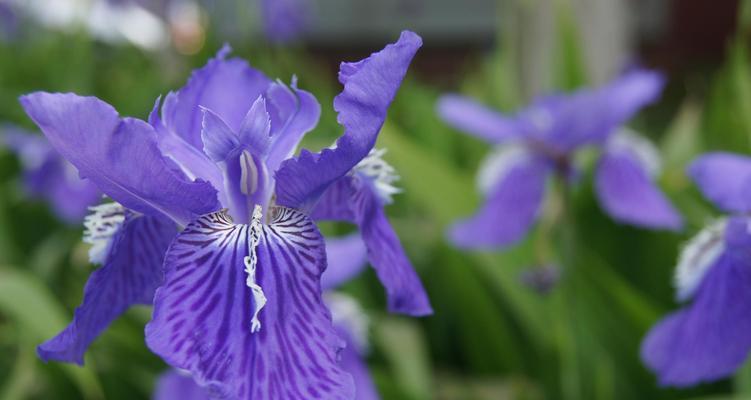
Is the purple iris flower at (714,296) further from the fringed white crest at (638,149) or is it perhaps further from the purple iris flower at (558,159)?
the fringed white crest at (638,149)

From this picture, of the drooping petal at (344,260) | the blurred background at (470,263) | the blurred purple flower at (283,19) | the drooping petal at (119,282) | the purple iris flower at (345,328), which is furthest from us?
the blurred purple flower at (283,19)

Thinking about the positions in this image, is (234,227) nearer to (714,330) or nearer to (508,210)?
(714,330)

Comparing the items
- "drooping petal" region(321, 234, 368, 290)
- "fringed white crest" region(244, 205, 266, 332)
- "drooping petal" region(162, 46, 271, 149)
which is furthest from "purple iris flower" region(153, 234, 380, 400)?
"fringed white crest" region(244, 205, 266, 332)

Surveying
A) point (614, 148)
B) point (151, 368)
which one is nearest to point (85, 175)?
point (151, 368)

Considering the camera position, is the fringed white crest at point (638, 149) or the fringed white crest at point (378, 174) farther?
the fringed white crest at point (638, 149)

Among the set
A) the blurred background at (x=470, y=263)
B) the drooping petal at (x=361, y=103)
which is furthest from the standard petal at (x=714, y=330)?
the drooping petal at (x=361, y=103)

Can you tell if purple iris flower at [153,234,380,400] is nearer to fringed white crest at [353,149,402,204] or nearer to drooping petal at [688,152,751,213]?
fringed white crest at [353,149,402,204]
